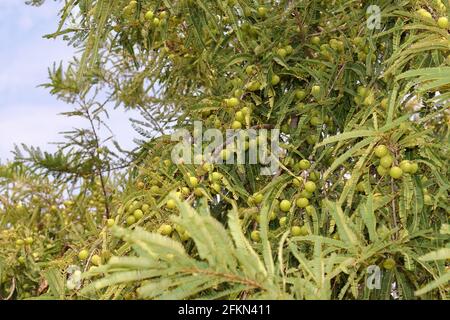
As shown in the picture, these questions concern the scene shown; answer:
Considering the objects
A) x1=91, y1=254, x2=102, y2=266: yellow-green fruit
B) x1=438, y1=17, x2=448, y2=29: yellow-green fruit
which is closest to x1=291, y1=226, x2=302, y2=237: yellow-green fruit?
x1=91, y1=254, x2=102, y2=266: yellow-green fruit

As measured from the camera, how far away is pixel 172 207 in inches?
79.7

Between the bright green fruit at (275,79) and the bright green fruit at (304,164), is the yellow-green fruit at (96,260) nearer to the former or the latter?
the bright green fruit at (304,164)

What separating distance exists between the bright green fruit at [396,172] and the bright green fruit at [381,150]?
5 centimetres

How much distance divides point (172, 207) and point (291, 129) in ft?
1.90

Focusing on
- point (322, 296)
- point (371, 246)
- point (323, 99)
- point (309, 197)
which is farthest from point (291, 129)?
point (322, 296)

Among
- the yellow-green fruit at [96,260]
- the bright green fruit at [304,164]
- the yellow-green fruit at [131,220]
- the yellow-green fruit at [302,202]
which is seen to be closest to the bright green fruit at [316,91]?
the bright green fruit at [304,164]

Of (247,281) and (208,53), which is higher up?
(208,53)

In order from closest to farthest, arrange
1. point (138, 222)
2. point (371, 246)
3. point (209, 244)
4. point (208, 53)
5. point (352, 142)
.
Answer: point (209, 244), point (371, 246), point (138, 222), point (352, 142), point (208, 53)

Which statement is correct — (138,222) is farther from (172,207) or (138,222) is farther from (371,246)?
(371,246)

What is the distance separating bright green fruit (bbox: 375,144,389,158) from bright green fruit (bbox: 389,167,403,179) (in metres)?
0.05

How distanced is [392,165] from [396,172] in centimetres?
4

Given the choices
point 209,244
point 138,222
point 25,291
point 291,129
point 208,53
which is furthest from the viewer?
point 25,291

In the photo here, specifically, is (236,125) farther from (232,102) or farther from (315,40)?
(315,40)

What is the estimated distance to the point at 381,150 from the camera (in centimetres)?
179
